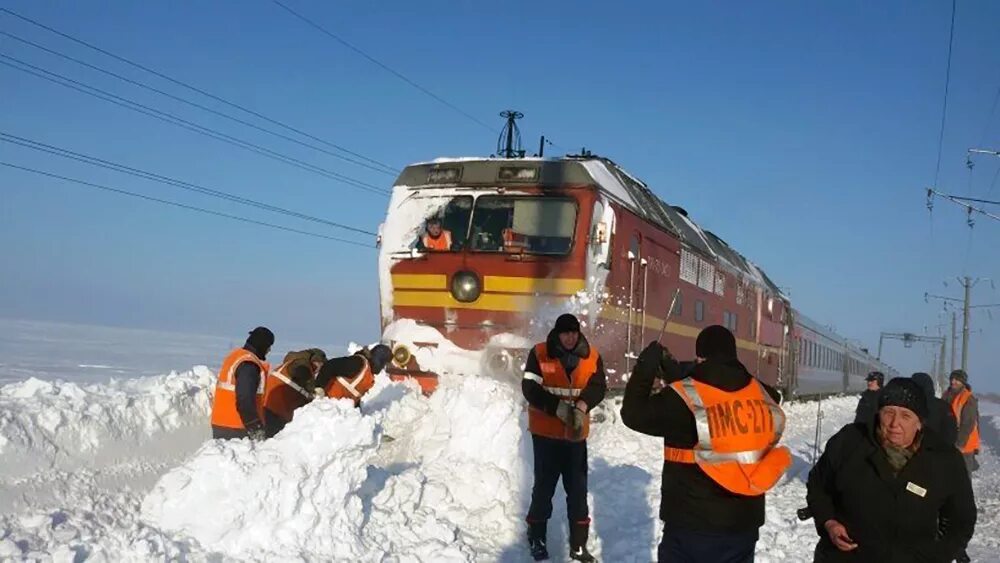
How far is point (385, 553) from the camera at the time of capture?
5.05m

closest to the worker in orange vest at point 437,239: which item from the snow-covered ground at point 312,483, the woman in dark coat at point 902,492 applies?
the snow-covered ground at point 312,483

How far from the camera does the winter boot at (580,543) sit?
5508 millimetres

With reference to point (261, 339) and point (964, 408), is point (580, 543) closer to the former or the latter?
point (261, 339)

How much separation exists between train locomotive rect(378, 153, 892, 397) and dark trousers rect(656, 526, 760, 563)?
16.0ft

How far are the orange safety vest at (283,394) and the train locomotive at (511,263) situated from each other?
204 cm

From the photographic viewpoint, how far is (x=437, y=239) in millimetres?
9281

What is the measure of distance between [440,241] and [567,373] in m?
3.90

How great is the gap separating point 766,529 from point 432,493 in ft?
9.15

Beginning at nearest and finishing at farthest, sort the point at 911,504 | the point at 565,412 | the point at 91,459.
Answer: the point at 911,504, the point at 565,412, the point at 91,459

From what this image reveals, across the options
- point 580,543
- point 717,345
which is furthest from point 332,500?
point 717,345

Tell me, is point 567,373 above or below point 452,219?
below

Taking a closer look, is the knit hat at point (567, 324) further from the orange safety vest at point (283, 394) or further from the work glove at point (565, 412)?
the orange safety vest at point (283, 394)

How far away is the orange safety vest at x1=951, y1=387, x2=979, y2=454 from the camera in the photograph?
8719mm

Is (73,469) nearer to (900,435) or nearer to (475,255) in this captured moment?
(475,255)
